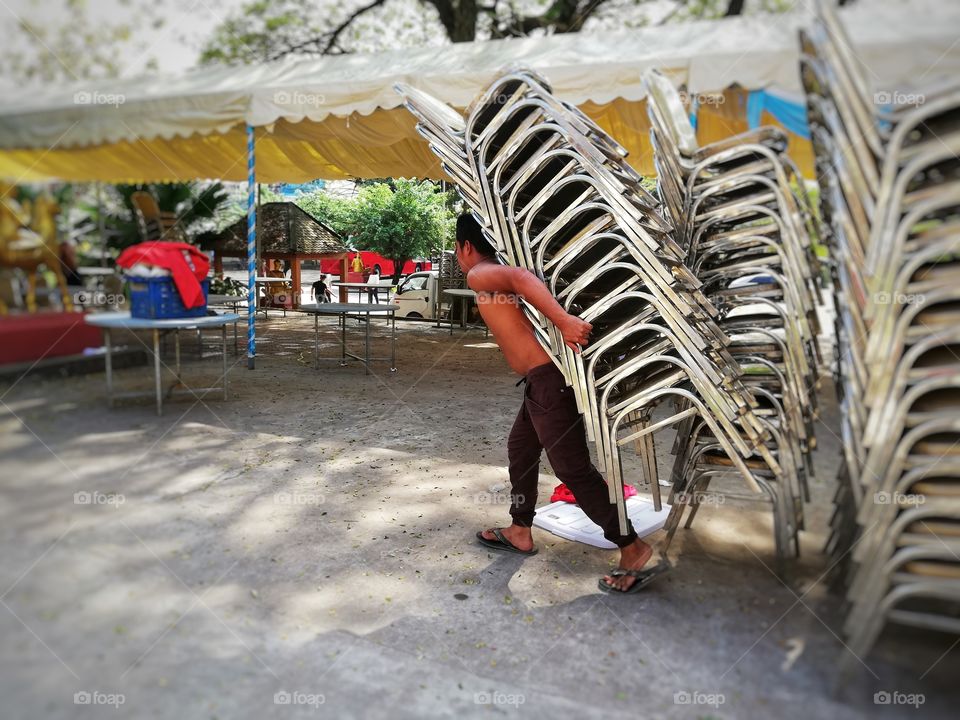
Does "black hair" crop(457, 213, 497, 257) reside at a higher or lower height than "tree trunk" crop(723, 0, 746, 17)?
lower

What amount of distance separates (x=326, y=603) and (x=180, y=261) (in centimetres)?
131

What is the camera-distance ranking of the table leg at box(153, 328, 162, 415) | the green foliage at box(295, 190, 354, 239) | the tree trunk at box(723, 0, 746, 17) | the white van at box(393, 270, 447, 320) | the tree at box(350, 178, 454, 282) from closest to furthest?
Result: the table leg at box(153, 328, 162, 415) < the green foliage at box(295, 190, 354, 239) < the tree at box(350, 178, 454, 282) < the tree trunk at box(723, 0, 746, 17) < the white van at box(393, 270, 447, 320)

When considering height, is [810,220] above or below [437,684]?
above

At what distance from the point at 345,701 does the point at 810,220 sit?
2119mm

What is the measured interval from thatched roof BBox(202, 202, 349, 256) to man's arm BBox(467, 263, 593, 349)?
0.56 meters

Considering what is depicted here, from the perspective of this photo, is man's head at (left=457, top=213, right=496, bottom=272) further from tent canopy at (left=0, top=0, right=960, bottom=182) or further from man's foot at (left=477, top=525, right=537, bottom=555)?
man's foot at (left=477, top=525, right=537, bottom=555)

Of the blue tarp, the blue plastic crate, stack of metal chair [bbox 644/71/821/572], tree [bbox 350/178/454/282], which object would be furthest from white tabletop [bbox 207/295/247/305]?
the blue tarp

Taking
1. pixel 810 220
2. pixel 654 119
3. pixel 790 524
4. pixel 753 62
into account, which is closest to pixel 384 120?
pixel 753 62

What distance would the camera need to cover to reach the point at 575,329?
235 centimetres

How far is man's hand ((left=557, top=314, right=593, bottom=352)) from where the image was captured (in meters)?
2.35

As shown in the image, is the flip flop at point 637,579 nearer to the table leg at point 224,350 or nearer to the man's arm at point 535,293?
the man's arm at point 535,293

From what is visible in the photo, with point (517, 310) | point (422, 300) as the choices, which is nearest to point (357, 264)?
point (517, 310)

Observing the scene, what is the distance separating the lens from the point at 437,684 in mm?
1903

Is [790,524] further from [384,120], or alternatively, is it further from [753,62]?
[384,120]
